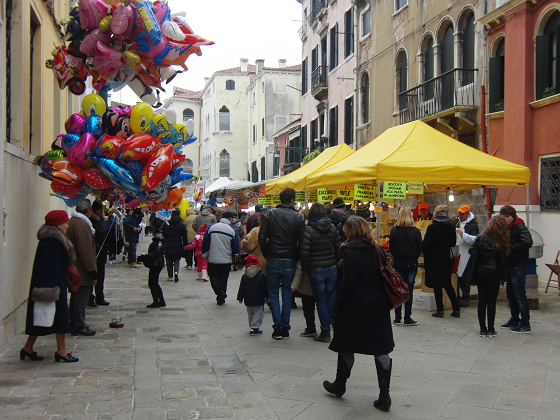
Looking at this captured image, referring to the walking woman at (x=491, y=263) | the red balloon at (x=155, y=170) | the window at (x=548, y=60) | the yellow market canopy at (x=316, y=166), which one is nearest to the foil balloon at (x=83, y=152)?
the red balloon at (x=155, y=170)

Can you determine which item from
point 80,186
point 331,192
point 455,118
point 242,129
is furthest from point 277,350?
point 242,129

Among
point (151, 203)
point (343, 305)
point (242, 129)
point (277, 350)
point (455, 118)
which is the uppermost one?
point (242, 129)

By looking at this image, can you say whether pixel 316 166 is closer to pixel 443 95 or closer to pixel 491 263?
pixel 443 95

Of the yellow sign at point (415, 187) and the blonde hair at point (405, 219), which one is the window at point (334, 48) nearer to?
the yellow sign at point (415, 187)

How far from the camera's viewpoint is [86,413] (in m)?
4.69

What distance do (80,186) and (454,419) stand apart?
5.48 meters

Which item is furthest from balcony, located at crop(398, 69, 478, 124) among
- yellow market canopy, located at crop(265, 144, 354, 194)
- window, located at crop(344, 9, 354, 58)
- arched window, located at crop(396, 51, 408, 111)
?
window, located at crop(344, 9, 354, 58)

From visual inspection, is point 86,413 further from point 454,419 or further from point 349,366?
point 454,419

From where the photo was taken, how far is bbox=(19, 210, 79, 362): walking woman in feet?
19.6

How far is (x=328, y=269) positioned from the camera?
7.33m

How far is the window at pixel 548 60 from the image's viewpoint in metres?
11.9

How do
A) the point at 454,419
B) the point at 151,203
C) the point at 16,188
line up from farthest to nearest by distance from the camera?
the point at 151,203, the point at 16,188, the point at 454,419

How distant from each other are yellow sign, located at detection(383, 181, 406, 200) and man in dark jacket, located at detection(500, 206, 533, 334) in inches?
71.0

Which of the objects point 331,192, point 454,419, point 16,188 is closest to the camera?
point 454,419
